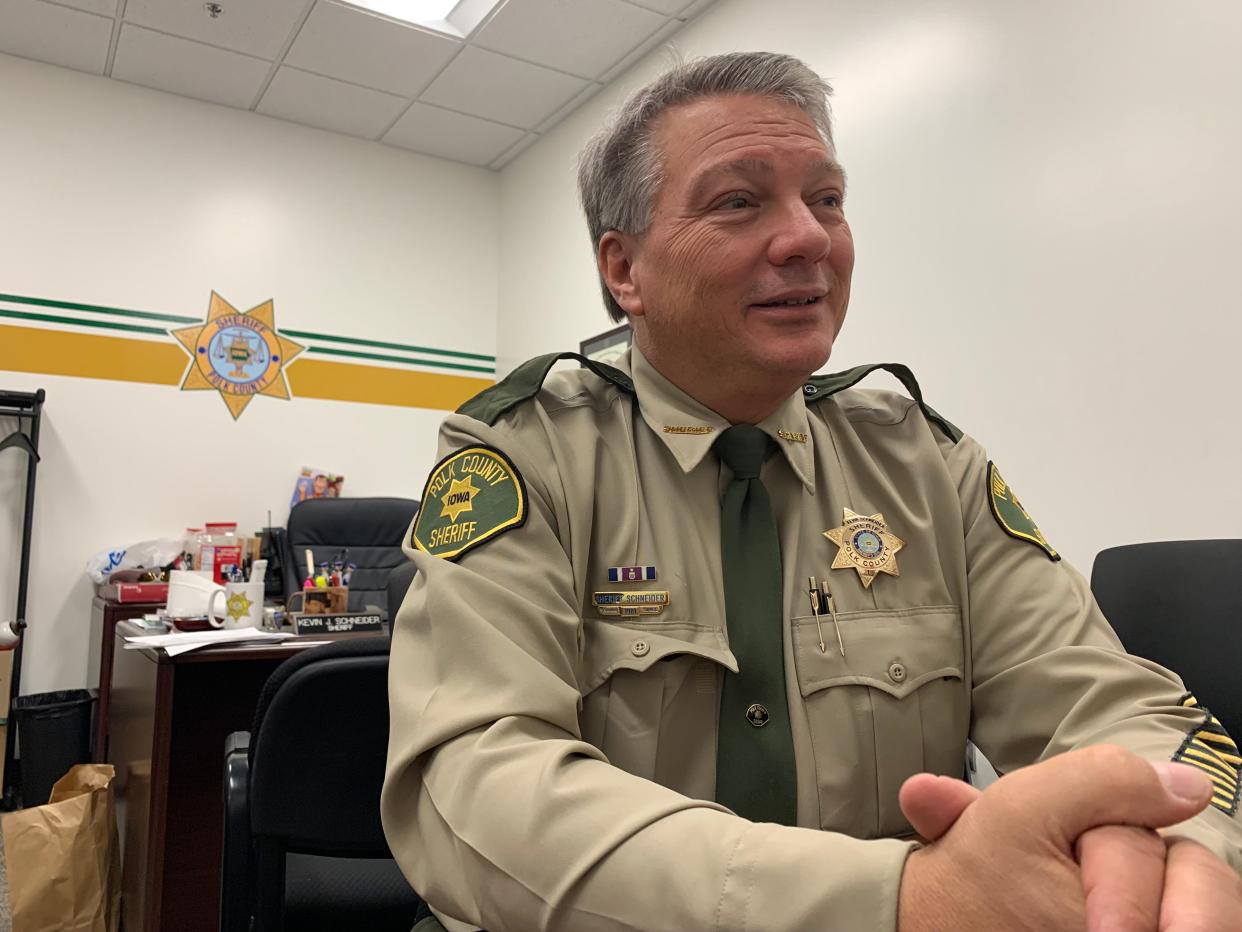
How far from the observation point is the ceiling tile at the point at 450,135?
177 inches

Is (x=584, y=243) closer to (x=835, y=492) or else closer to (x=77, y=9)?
(x=77, y=9)

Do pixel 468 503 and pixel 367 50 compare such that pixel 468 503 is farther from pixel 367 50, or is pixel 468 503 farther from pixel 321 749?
pixel 367 50

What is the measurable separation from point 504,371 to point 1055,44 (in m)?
3.30

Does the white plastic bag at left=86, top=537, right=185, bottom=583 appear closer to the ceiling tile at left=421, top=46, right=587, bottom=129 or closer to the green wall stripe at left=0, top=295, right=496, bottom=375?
the green wall stripe at left=0, top=295, right=496, bottom=375

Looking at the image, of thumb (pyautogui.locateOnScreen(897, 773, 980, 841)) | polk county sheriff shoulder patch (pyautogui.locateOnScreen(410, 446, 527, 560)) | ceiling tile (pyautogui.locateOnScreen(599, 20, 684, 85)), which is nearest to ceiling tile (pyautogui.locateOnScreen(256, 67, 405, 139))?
ceiling tile (pyautogui.locateOnScreen(599, 20, 684, 85))

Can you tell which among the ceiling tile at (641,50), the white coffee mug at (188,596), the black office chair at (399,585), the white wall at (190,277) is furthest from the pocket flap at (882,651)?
the white wall at (190,277)

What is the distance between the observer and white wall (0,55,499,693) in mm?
3883

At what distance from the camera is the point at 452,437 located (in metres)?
0.95

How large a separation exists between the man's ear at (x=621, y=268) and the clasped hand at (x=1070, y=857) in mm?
719

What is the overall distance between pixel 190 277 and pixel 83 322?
51 cm

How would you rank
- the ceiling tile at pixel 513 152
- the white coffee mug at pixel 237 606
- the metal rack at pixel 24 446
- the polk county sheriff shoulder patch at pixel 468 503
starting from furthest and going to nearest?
the ceiling tile at pixel 513 152, the metal rack at pixel 24 446, the white coffee mug at pixel 237 606, the polk county sheriff shoulder patch at pixel 468 503

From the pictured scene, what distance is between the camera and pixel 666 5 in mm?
3562

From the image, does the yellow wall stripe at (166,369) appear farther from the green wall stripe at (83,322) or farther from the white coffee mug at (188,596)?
the white coffee mug at (188,596)

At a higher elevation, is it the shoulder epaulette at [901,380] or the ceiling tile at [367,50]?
the ceiling tile at [367,50]
